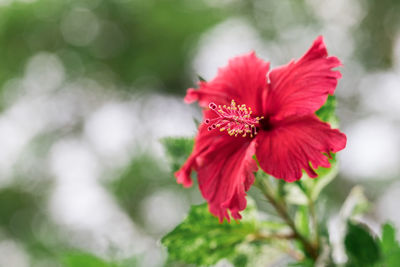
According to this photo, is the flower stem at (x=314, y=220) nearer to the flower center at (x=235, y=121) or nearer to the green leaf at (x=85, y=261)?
the flower center at (x=235, y=121)

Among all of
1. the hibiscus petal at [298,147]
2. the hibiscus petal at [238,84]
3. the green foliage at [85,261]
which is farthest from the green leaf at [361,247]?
the green foliage at [85,261]

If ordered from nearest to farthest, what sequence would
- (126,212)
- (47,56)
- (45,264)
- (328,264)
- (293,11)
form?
(328,264), (45,264), (126,212), (47,56), (293,11)

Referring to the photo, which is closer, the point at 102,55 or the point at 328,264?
the point at 328,264

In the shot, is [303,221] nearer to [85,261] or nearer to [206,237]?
[206,237]

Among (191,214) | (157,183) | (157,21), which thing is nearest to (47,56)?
(157,21)

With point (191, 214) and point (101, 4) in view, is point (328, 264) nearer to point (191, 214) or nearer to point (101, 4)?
point (191, 214)

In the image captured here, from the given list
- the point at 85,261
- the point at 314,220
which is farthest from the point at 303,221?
the point at 85,261

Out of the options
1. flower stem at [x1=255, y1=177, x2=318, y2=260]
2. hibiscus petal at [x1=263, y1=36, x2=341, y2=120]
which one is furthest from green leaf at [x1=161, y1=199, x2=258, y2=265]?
hibiscus petal at [x1=263, y1=36, x2=341, y2=120]
